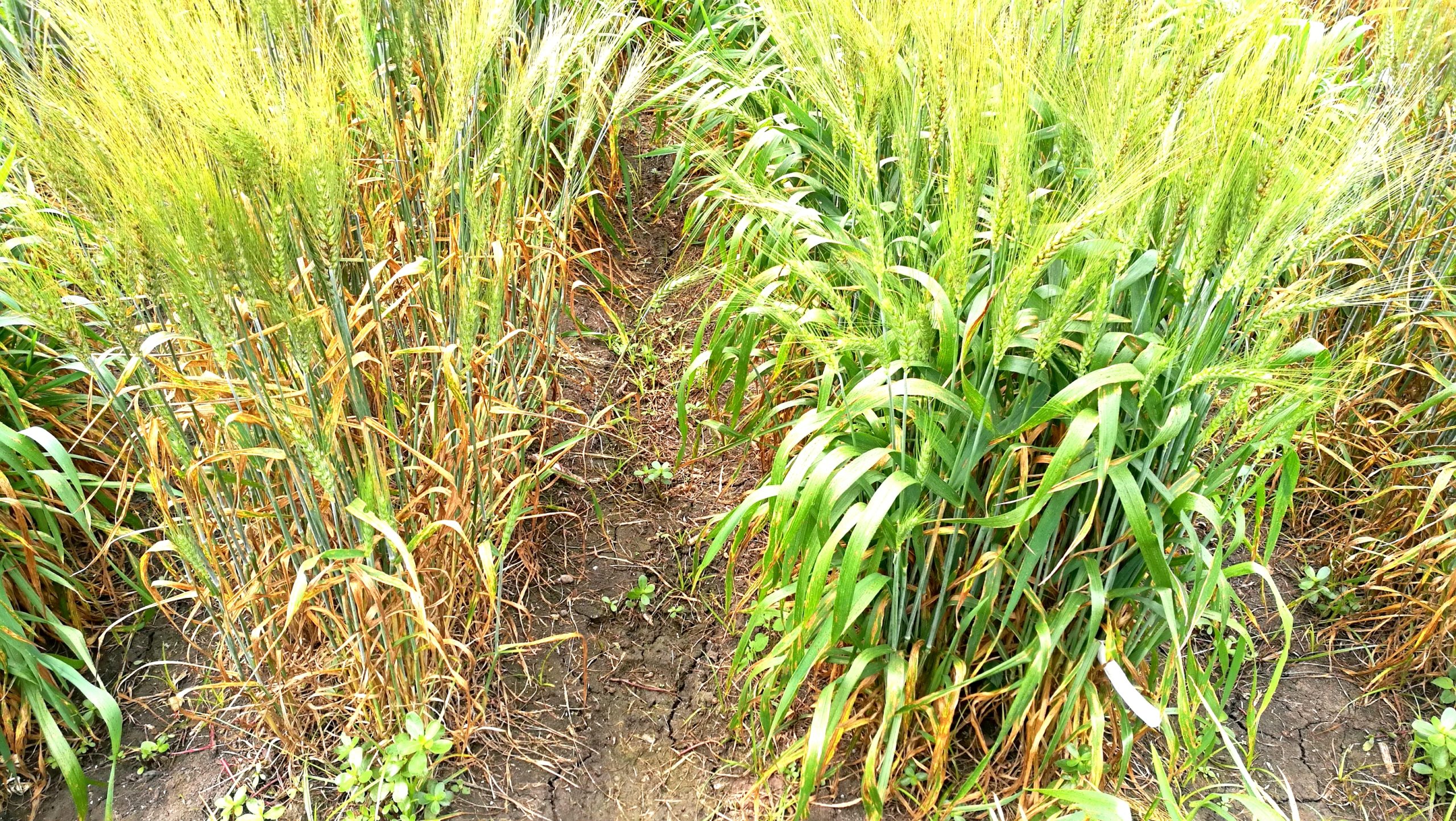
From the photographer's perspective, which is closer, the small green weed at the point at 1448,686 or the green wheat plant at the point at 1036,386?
the green wheat plant at the point at 1036,386

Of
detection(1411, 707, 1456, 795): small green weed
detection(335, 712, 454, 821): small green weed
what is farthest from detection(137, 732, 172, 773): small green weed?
detection(1411, 707, 1456, 795): small green weed

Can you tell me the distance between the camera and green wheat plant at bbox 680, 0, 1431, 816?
4.64 ft

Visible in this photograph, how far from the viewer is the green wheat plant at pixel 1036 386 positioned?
1.42 meters

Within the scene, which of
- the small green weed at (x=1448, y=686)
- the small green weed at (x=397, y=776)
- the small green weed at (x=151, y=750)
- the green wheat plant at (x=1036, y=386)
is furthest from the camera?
the small green weed at (x=1448, y=686)

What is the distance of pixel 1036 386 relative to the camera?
1589mm

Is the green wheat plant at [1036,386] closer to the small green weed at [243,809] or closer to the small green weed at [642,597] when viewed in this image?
the small green weed at [642,597]

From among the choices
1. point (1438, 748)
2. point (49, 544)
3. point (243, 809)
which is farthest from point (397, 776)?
point (1438, 748)

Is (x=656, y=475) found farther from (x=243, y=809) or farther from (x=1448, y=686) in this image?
(x=1448, y=686)

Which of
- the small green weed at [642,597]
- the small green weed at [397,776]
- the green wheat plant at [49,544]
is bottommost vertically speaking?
the small green weed at [642,597]

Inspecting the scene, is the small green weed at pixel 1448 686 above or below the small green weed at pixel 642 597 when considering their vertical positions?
below

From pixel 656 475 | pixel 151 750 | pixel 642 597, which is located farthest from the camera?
pixel 656 475

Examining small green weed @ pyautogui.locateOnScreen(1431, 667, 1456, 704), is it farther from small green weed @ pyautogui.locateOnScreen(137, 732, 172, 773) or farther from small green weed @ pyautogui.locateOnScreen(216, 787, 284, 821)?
small green weed @ pyautogui.locateOnScreen(137, 732, 172, 773)

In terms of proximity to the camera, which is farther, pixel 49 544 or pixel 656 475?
pixel 656 475

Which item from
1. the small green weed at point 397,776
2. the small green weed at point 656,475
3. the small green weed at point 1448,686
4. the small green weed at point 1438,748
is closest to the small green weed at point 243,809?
the small green weed at point 397,776
